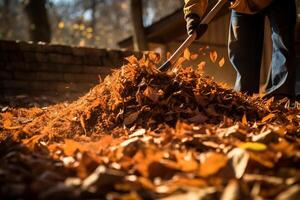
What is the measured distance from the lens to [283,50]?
3781 mm

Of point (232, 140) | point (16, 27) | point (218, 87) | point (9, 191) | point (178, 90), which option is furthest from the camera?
point (16, 27)

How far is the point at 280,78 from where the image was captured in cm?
374

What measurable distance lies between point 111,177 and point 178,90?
67.9 inches

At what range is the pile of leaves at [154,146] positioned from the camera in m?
1.45

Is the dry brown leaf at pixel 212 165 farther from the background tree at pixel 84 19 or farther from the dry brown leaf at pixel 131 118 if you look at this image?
the background tree at pixel 84 19

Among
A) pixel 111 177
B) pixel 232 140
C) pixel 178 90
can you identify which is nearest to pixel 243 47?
pixel 178 90

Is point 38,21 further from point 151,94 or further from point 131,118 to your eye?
point 131,118

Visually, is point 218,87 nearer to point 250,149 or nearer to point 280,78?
point 280,78

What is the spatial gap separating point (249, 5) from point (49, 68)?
377 cm

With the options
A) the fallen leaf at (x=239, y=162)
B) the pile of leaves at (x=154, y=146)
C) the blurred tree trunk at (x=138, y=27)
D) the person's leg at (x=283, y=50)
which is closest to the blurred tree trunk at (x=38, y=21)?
the blurred tree trunk at (x=138, y=27)

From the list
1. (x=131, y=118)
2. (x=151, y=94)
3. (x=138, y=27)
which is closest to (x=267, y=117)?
(x=151, y=94)

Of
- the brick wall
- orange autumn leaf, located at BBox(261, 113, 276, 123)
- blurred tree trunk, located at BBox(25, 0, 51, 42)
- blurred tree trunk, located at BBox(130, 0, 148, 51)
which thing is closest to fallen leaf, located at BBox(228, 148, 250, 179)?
orange autumn leaf, located at BBox(261, 113, 276, 123)

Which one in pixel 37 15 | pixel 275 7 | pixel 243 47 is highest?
pixel 37 15

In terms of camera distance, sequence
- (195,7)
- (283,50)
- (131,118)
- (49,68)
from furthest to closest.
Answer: (49,68), (195,7), (283,50), (131,118)
